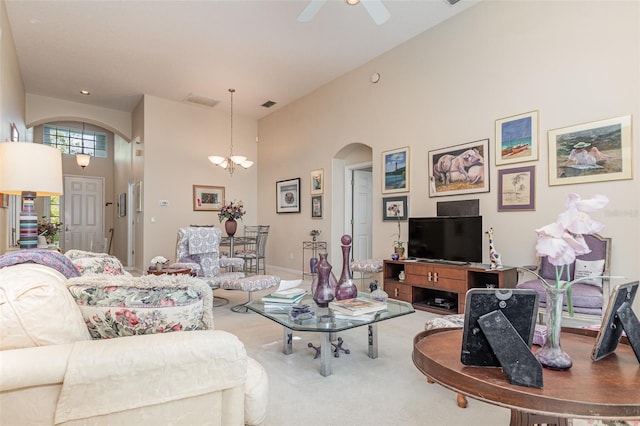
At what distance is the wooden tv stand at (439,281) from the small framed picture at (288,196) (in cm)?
299

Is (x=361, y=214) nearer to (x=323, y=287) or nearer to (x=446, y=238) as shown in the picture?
(x=446, y=238)

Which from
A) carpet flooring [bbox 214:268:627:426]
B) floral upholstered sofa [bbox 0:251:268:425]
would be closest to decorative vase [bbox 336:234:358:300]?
carpet flooring [bbox 214:268:627:426]

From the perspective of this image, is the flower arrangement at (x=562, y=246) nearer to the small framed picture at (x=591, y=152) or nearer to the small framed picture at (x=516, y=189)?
the small framed picture at (x=591, y=152)

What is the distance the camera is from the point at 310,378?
90.8 inches

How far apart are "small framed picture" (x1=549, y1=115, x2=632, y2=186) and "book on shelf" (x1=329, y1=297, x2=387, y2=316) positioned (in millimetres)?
2419

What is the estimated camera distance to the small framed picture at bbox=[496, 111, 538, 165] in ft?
11.9

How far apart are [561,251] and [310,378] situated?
1800 millimetres

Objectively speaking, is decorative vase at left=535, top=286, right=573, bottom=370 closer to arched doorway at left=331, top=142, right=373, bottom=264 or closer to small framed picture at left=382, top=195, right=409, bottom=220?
small framed picture at left=382, top=195, right=409, bottom=220

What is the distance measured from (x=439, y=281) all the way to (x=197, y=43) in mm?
4577

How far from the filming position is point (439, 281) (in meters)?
3.96

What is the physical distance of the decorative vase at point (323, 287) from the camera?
260 centimetres

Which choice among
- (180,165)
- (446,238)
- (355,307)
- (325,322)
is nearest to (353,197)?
(446,238)

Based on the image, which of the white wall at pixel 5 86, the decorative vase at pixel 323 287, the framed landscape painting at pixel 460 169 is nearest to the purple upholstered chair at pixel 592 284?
the framed landscape painting at pixel 460 169

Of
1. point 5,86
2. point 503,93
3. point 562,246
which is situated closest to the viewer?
point 562,246
